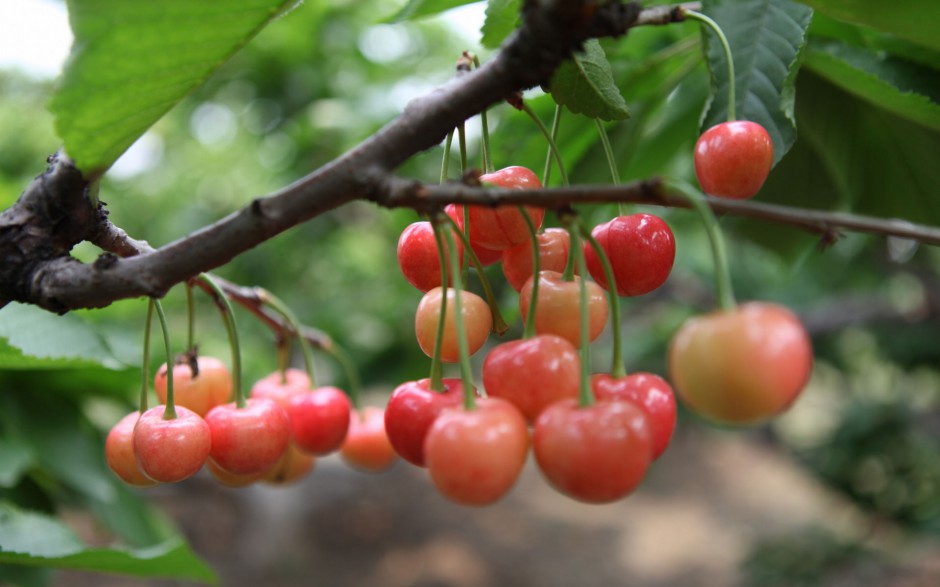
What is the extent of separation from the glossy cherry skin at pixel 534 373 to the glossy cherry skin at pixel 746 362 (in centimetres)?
13

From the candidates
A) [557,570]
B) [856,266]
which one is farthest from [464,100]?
[557,570]

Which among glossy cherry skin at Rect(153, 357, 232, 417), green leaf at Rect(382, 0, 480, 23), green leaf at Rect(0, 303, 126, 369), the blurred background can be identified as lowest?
the blurred background

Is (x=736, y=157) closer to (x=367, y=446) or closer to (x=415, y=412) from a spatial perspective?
(x=415, y=412)

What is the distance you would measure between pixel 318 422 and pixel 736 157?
2.42 ft

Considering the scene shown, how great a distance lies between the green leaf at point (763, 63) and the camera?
104 centimetres

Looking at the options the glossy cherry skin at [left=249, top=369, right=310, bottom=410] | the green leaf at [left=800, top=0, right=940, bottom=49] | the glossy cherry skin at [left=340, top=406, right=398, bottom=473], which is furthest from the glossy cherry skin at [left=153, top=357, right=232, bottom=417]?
the green leaf at [left=800, top=0, right=940, bottom=49]

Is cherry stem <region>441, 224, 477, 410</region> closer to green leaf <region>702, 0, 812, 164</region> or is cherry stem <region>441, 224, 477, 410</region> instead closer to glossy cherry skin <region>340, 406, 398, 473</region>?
green leaf <region>702, 0, 812, 164</region>

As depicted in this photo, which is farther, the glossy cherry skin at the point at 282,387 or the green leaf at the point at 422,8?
the glossy cherry skin at the point at 282,387

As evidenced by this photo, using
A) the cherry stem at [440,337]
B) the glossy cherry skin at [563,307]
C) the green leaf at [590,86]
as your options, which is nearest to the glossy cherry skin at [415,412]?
the cherry stem at [440,337]

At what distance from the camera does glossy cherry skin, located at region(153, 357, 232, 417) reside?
116cm

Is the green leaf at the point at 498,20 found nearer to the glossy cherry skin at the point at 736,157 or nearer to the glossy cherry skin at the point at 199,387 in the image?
the glossy cherry skin at the point at 736,157

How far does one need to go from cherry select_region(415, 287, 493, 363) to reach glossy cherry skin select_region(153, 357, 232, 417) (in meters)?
0.43

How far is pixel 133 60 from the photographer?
74 centimetres

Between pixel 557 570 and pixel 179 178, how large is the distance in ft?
14.1
